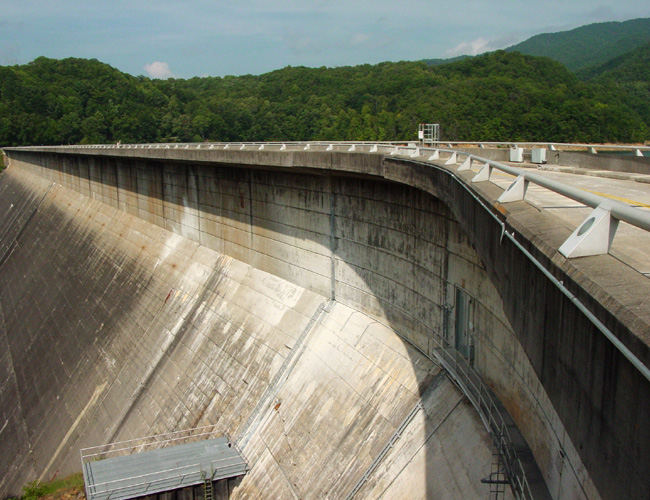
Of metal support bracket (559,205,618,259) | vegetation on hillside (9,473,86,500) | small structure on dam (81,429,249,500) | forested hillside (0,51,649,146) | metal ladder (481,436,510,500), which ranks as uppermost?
forested hillside (0,51,649,146)

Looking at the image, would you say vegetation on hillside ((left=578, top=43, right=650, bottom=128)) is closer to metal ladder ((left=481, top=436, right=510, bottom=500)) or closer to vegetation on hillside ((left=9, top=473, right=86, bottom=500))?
vegetation on hillside ((left=9, top=473, right=86, bottom=500))

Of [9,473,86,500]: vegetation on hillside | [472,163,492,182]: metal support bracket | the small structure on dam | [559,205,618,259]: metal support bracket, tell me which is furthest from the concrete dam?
[9,473,86,500]: vegetation on hillside

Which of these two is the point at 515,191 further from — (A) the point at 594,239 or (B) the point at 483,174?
(A) the point at 594,239

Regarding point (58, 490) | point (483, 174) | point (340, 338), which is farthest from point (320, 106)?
point (483, 174)

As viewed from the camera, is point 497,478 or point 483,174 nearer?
point 483,174

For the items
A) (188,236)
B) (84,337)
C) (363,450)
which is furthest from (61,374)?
(363,450)

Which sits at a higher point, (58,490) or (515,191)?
(515,191)

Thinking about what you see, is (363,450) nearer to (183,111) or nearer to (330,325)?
(330,325)
